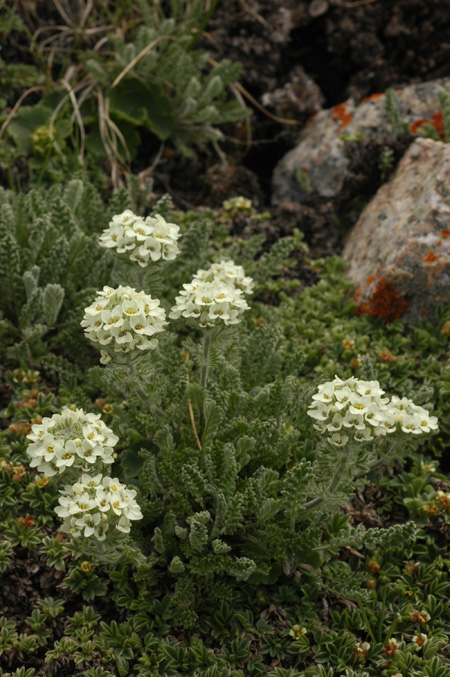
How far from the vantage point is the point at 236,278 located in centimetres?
292

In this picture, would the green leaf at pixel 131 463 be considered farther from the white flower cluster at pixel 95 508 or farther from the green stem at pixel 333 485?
the green stem at pixel 333 485

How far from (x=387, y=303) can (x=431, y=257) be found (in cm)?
36

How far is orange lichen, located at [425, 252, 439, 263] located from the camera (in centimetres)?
369

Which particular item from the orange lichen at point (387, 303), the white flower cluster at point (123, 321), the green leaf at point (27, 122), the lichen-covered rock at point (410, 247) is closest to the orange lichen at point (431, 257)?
the lichen-covered rock at point (410, 247)

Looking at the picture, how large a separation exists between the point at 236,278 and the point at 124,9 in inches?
143

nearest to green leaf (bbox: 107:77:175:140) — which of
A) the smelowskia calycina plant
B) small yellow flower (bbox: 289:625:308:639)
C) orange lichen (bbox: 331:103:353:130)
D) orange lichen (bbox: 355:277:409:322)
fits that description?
orange lichen (bbox: 331:103:353:130)

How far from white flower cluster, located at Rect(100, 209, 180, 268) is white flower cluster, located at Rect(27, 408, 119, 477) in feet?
2.42

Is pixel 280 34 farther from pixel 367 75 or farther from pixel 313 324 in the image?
pixel 313 324

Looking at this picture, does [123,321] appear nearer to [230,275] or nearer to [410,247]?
[230,275]

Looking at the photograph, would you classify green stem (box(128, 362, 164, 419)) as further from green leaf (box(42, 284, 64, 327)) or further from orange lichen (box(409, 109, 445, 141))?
orange lichen (box(409, 109, 445, 141))

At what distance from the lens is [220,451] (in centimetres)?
267

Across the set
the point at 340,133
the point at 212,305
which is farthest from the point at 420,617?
the point at 340,133

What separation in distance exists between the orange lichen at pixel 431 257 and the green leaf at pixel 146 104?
2215mm

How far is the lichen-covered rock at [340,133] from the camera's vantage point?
4707 millimetres
